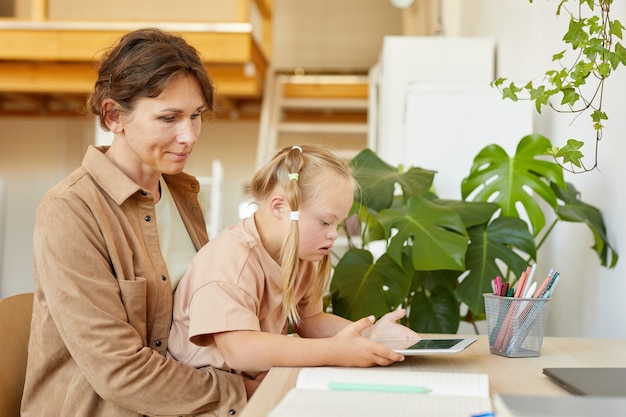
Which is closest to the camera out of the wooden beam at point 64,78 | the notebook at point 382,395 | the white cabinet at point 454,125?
the notebook at point 382,395

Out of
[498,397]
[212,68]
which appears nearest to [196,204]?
[498,397]

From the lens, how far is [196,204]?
1.85 meters

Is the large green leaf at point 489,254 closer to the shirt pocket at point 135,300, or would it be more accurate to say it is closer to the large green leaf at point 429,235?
the large green leaf at point 429,235

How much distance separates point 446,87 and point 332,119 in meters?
4.31

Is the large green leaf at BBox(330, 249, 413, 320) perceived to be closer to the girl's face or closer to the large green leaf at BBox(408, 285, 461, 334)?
the large green leaf at BBox(408, 285, 461, 334)

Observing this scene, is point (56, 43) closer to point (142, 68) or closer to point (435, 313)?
point (435, 313)

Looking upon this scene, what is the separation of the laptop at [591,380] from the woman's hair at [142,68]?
0.83m

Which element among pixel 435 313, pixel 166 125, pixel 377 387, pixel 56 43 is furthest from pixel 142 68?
pixel 56 43

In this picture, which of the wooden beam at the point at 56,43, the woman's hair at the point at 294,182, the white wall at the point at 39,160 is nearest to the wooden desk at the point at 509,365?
the woman's hair at the point at 294,182

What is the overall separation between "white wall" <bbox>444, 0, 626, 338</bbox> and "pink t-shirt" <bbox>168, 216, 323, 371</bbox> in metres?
0.84

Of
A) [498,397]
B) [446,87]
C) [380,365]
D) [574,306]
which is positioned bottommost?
[574,306]

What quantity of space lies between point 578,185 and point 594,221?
0.33 m

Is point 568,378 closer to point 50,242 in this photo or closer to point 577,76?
point 577,76

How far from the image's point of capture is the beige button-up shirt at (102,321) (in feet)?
4.48
